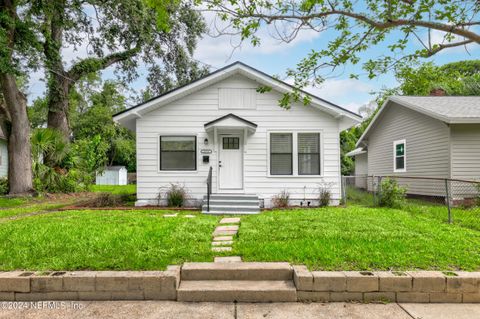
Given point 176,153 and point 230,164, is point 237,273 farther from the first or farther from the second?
point 176,153

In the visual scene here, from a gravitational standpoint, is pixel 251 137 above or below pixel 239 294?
above

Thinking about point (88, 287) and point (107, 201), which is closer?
point (88, 287)

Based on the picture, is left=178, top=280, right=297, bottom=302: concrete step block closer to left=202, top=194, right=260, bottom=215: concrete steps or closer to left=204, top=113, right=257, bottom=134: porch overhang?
left=202, top=194, right=260, bottom=215: concrete steps

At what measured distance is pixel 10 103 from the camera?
11.7 meters

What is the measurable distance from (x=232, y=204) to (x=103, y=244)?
472 cm

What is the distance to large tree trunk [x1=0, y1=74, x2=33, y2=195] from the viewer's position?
11.7m

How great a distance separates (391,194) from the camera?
9.18m

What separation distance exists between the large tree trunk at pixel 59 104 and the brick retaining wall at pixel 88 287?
13.6 m

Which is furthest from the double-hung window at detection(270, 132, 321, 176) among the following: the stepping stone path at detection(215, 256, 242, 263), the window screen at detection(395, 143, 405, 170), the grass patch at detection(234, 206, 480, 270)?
the stepping stone path at detection(215, 256, 242, 263)

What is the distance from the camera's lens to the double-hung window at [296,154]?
385 inches

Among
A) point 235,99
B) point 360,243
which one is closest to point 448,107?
point 235,99

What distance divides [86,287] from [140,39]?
1437cm

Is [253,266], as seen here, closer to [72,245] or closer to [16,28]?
[72,245]

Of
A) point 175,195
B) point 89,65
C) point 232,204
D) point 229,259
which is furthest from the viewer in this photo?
point 89,65
